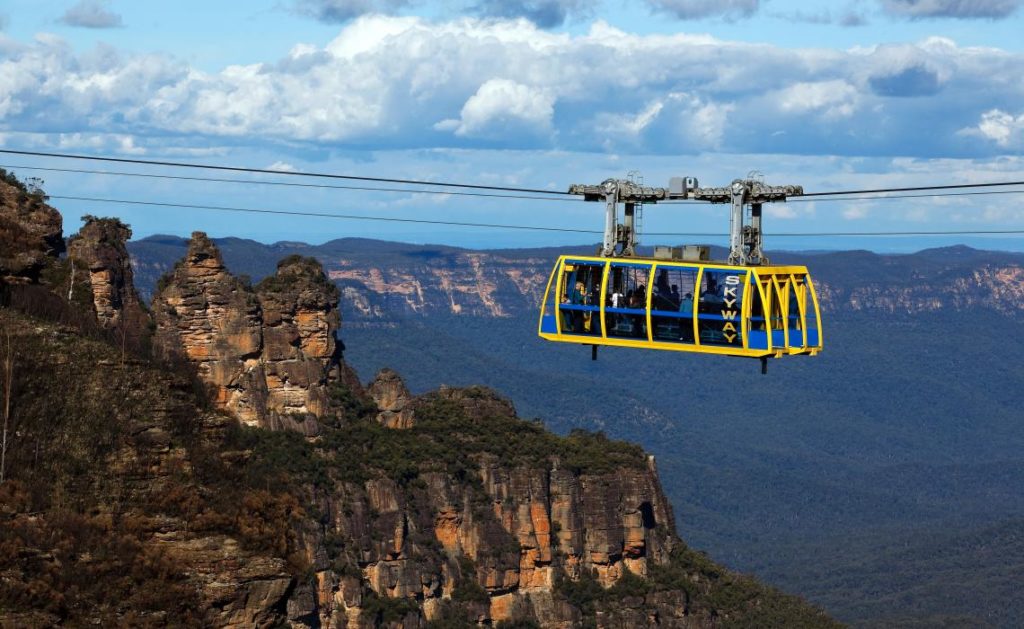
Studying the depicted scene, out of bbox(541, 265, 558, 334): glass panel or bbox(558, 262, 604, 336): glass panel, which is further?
bbox(541, 265, 558, 334): glass panel

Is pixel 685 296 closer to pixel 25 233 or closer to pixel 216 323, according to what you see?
pixel 25 233

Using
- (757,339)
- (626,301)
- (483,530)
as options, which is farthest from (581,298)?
(483,530)

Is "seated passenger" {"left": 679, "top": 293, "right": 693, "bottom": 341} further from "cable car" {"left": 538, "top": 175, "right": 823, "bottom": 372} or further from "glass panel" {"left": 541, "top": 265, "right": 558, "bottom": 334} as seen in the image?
"glass panel" {"left": 541, "top": 265, "right": 558, "bottom": 334}

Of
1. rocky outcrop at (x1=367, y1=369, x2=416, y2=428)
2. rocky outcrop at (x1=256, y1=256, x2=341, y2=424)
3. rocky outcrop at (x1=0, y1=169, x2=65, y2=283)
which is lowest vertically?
rocky outcrop at (x1=367, y1=369, x2=416, y2=428)

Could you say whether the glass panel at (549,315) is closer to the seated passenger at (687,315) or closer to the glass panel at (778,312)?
the seated passenger at (687,315)

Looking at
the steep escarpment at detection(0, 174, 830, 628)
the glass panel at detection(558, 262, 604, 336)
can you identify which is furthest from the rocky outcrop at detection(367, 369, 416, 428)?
the glass panel at detection(558, 262, 604, 336)

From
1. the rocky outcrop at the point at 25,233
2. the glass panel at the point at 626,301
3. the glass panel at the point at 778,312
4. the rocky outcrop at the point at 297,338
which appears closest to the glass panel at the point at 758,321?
the glass panel at the point at 778,312
